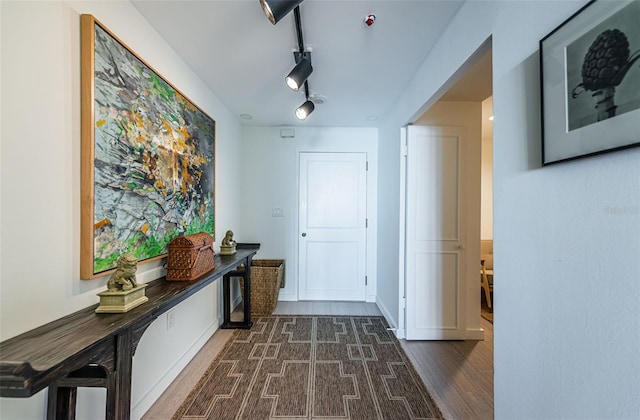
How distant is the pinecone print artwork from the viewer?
1.93 feet

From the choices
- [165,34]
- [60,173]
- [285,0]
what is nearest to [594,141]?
[285,0]

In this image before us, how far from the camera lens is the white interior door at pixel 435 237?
238 cm

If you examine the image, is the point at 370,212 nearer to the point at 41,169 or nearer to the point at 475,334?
the point at 475,334

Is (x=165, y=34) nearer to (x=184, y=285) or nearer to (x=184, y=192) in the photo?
(x=184, y=192)

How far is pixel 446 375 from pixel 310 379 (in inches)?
40.3

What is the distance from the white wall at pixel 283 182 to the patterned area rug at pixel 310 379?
108 cm

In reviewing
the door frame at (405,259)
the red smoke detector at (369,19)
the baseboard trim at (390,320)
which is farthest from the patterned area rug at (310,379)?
the red smoke detector at (369,19)

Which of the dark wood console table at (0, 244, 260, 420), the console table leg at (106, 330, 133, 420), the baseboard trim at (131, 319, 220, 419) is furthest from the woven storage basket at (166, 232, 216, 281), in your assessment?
the baseboard trim at (131, 319, 220, 419)

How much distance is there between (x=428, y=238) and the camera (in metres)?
2.40

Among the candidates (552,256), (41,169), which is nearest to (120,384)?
(41,169)

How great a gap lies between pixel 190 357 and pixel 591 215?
2514 mm

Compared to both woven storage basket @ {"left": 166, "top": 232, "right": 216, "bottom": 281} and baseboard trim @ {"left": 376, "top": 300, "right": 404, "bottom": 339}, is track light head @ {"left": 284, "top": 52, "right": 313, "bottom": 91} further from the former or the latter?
baseboard trim @ {"left": 376, "top": 300, "right": 404, "bottom": 339}

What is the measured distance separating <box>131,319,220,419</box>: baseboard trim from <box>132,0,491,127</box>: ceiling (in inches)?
79.7

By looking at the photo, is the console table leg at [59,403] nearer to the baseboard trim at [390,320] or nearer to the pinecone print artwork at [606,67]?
the pinecone print artwork at [606,67]
